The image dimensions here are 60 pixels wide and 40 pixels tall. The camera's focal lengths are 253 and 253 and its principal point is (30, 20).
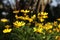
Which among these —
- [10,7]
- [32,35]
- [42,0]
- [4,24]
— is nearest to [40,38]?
[32,35]

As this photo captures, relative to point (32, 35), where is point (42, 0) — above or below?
above

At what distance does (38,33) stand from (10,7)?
1179 millimetres

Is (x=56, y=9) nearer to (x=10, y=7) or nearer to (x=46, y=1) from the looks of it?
(x=46, y=1)

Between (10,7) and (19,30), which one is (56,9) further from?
(19,30)

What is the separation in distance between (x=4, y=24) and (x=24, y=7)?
2.73 ft

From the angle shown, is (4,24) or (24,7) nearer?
(4,24)

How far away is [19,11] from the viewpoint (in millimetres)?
4289

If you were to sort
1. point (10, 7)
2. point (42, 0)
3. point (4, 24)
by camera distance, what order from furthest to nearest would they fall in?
1. point (10, 7)
2. point (42, 0)
3. point (4, 24)

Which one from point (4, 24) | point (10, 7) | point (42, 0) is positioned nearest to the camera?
point (4, 24)

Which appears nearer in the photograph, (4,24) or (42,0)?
(4,24)

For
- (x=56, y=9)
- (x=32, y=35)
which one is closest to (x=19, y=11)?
(x=56, y=9)

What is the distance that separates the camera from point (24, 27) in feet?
11.4

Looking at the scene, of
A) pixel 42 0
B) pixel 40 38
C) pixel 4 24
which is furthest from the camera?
pixel 42 0

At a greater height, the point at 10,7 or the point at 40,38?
the point at 10,7
